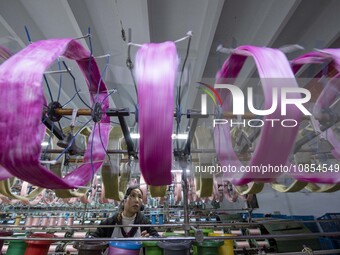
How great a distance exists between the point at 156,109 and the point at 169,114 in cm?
3

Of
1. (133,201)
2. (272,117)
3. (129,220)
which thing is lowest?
(272,117)

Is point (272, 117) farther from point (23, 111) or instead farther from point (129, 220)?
point (129, 220)

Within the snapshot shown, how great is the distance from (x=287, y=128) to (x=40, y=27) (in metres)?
2.97

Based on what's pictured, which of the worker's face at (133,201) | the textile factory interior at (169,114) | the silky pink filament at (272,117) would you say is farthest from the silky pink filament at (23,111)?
the worker's face at (133,201)

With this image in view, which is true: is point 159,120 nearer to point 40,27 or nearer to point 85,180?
point 85,180

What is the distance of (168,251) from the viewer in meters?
1.02

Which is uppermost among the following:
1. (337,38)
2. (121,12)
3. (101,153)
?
(121,12)

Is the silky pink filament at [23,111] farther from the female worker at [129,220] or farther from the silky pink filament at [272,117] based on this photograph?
the female worker at [129,220]

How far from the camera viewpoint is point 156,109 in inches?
22.3

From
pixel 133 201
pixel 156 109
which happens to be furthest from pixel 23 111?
pixel 133 201

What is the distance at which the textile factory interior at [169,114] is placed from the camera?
0.56m

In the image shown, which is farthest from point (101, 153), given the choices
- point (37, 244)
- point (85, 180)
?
point (37, 244)

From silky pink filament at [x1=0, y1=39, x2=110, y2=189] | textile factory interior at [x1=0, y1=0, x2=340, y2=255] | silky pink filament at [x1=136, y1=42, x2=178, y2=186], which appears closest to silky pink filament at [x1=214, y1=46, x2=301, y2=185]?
textile factory interior at [x1=0, y1=0, x2=340, y2=255]

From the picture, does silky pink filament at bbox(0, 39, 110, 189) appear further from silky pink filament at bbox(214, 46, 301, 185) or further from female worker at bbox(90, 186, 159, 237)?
female worker at bbox(90, 186, 159, 237)
